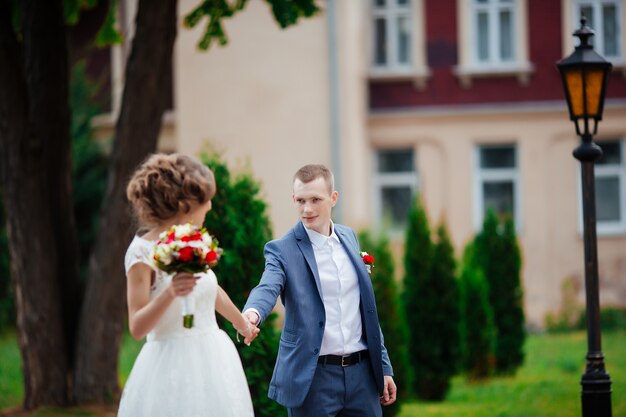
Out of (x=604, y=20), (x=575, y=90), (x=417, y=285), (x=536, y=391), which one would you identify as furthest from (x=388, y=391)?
(x=604, y=20)

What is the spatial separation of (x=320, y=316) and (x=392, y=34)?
1713 cm

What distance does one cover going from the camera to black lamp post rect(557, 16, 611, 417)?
8.23 meters

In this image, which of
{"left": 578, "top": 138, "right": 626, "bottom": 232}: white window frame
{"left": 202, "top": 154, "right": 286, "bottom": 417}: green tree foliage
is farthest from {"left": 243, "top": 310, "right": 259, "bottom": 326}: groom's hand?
{"left": 578, "top": 138, "right": 626, "bottom": 232}: white window frame

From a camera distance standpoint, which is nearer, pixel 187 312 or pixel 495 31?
pixel 187 312

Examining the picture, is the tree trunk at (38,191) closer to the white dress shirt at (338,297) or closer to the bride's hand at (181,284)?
the white dress shirt at (338,297)

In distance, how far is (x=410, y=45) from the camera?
21.5 meters

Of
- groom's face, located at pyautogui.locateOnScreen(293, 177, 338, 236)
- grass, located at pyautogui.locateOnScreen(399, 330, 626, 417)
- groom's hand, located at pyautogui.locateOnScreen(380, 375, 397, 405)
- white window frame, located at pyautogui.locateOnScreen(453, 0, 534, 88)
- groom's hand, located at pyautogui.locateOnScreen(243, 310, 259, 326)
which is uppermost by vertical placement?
white window frame, located at pyautogui.locateOnScreen(453, 0, 534, 88)

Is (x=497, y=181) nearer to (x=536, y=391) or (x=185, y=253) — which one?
(x=536, y=391)

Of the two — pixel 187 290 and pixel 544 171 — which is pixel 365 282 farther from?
pixel 544 171

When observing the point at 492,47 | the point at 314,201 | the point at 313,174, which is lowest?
the point at 314,201

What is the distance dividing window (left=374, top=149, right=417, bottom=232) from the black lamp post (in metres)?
12.8

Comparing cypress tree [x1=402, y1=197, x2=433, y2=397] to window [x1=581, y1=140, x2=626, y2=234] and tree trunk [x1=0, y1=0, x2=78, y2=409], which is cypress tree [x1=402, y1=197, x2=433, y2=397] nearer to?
tree trunk [x1=0, y1=0, x2=78, y2=409]

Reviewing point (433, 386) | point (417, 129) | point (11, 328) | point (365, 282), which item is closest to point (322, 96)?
point (417, 129)

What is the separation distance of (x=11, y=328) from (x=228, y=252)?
47.3 feet
